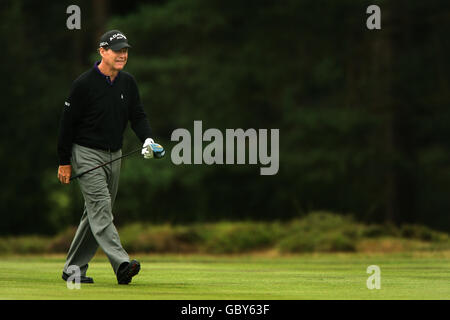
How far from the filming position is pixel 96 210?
9.45 meters

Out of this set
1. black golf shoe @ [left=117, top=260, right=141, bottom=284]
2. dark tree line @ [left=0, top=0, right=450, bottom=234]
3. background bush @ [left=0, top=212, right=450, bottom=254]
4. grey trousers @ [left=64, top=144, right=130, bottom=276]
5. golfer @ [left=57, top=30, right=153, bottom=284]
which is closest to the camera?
black golf shoe @ [left=117, top=260, right=141, bottom=284]

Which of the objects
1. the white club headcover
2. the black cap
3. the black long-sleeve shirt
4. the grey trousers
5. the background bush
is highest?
the black cap

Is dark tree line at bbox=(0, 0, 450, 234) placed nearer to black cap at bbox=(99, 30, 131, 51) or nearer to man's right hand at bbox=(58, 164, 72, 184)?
man's right hand at bbox=(58, 164, 72, 184)

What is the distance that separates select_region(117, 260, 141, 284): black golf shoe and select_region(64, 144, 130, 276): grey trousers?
0.17 ft

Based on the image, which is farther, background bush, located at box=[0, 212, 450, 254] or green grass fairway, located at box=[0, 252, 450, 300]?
background bush, located at box=[0, 212, 450, 254]

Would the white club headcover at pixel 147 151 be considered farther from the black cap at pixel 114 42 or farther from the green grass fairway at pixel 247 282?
the green grass fairway at pixel 247 282

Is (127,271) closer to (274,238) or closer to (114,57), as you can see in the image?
(114,57)

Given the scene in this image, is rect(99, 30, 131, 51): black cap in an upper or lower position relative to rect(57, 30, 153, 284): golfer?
upper

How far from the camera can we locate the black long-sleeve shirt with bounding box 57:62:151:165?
9.53 metres

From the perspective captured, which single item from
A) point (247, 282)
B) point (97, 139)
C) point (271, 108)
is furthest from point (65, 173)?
point (271, 108)

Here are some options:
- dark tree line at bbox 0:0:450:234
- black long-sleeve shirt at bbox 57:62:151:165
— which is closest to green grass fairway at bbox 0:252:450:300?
black long-sleeve shirt at bbox 57:62:151:165

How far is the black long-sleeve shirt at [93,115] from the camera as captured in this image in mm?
9531

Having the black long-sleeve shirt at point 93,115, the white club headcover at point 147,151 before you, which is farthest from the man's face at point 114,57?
the white club headcover at point 147,151
